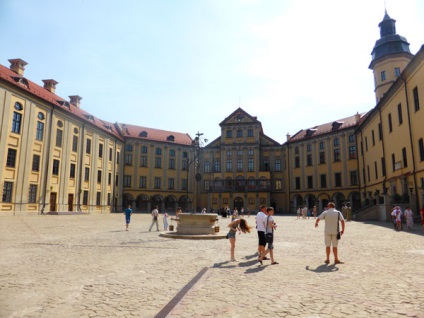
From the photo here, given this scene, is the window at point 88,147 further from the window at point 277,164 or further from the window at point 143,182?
the window at point 277,164

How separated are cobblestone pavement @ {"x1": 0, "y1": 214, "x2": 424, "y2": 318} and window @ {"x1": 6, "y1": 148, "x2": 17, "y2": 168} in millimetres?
23504

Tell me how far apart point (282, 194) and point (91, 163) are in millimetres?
34136

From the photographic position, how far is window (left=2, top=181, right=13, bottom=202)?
2965cm

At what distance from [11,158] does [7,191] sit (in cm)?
334

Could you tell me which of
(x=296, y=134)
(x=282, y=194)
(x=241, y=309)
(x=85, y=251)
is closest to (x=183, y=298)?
(x=241, y=309)

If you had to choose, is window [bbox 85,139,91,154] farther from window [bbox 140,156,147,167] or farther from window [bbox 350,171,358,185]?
window [bbox 350,171,358,185]

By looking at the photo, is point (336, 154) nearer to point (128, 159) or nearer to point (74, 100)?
point (128, 159)

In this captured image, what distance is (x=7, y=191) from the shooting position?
98.6ft

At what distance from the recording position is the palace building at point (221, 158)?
29672 millimetres

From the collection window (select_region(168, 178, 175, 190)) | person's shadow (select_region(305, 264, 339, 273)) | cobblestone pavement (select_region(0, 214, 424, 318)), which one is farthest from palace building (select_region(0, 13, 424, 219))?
person's shadow (select_region(305, 264, 339, 273))

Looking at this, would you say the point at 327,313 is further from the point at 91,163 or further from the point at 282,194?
the point at 282,194

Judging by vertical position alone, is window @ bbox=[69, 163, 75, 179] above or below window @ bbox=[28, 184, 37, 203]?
above

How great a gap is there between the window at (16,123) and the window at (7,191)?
5414 millimetres

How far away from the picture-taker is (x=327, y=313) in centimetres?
498
